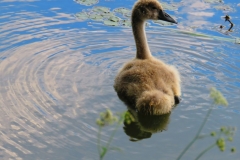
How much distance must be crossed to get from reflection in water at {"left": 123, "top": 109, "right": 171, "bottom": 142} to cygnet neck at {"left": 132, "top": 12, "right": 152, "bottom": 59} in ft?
3.13

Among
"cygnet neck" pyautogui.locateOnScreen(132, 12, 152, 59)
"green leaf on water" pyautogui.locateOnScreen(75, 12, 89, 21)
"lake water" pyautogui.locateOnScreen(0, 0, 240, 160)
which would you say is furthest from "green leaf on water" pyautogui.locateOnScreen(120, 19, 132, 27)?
"cygnet neck" pyautogui.locateOnScreen(132, 12, 152, 59)

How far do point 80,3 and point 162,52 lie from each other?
2329 millimetres

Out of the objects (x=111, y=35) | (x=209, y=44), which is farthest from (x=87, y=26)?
(x=209, y=44)

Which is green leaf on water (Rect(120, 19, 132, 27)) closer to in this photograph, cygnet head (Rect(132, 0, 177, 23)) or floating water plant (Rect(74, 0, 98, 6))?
floating water plant (Rect(74, 0, 98, 6))

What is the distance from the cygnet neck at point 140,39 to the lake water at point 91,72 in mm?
502

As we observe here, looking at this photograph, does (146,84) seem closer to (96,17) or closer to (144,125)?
(144,125)

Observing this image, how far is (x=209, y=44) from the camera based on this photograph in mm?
7004

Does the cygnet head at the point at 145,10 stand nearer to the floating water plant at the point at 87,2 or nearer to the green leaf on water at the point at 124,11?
the green leaf on water at the point at 124,11

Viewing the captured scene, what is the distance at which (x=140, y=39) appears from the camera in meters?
6.02

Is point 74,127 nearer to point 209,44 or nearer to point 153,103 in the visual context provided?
point 153,103

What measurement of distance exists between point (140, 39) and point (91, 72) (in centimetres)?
77

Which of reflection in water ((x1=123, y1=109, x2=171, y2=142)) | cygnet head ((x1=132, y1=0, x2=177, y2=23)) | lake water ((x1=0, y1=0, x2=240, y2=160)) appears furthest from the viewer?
cygnet head ((x1=132, y1=0, x2=177, y2=23))

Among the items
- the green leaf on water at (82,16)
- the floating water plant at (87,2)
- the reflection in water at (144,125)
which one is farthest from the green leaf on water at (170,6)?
the reflection in water at (144,125)

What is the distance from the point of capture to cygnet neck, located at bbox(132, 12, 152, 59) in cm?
596
